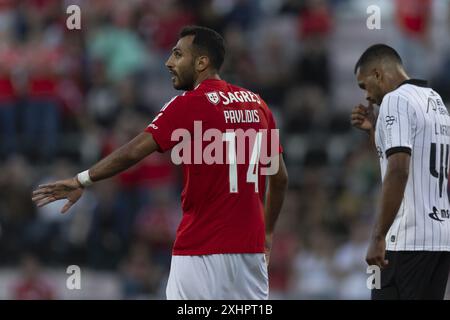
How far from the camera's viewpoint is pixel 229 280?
7273 mm

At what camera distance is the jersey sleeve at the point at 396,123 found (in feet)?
23.0

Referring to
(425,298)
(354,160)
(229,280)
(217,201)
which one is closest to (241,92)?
(217,201)

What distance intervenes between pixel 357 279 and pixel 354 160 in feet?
7.43

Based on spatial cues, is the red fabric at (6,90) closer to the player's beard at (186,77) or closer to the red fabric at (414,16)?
the red fabric at (414,16)

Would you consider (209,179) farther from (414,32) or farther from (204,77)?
(414,32)

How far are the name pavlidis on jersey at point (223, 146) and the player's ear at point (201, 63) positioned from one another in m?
0.47

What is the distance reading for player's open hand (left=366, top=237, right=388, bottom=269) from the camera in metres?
6.93

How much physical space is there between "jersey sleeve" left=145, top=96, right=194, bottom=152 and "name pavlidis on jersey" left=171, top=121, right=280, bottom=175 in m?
0.01

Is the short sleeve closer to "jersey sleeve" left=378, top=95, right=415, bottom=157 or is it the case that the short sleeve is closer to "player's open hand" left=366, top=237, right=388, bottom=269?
"jersey sleeve" left=378, top=95, right=415, bottom=157

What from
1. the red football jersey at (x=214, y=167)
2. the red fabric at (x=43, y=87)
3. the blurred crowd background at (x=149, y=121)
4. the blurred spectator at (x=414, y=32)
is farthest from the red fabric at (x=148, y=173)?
the red football jersey at (x=214, y=167)

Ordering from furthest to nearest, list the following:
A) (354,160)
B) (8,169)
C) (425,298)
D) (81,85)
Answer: (81,85) → (8,169) → (354,160) → (425,298)

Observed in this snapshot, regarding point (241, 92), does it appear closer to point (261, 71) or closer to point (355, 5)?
point (261, 71)

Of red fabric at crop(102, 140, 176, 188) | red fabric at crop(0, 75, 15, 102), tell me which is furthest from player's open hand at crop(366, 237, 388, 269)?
red fabric at crop(0, 75, 15, 102)

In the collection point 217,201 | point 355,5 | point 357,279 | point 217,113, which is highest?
point 355,5
